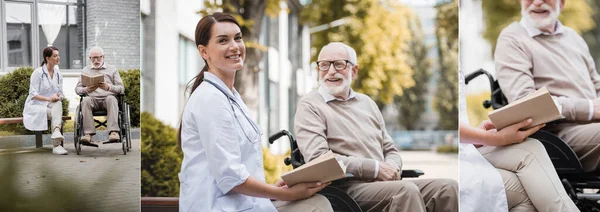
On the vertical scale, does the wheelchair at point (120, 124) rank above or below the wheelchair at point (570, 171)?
above

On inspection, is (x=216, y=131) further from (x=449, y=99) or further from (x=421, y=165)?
(x=449, y=99)

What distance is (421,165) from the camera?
786 cm

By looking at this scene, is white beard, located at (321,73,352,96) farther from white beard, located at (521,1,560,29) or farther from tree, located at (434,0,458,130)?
tree, located at (434,0,458,130)

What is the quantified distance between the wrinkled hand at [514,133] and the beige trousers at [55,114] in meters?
2.02

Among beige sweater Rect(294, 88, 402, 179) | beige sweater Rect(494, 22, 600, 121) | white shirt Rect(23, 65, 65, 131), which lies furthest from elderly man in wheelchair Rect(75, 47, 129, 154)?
beige sweater Rect(494, 22, 600, 121)

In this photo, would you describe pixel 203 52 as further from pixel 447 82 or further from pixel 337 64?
pixel 447 82

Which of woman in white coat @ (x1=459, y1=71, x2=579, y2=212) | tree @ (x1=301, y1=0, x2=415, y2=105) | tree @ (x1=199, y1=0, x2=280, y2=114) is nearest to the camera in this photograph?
woman in white coat @ (x1=459, y1=71, x2=579, y2=212)

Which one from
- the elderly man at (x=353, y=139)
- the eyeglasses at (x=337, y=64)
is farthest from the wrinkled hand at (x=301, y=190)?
the eyeglasses at (x=337, y=64)

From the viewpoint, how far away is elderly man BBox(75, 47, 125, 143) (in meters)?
3.81

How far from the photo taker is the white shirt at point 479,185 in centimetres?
375

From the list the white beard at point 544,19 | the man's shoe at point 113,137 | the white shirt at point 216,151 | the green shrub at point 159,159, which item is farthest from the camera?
the green shrub at point 159,159

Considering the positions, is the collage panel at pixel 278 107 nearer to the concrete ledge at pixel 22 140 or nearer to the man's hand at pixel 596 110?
the concrete ledge at pixel 22 140

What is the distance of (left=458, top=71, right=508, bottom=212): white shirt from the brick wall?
1.53 meters

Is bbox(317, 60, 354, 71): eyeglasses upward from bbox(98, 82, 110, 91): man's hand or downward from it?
upward
